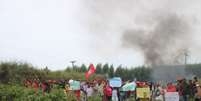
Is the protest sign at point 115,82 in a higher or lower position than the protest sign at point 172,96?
higher

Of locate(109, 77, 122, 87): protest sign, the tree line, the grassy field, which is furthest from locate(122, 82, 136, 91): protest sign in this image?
the tree line

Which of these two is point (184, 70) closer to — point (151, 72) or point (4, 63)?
point (151, 72)

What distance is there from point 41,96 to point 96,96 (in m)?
16.3

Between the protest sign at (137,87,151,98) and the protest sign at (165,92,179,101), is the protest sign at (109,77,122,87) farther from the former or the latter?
the protest sign at (165,92,179,101)

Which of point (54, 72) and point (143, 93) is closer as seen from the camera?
point (143, 93)

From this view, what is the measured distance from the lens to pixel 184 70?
6750 centimetres

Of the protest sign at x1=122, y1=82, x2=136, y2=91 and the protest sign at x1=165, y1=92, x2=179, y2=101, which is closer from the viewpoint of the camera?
the protest sign at x1=165, y1=92, x2=179, y2=101

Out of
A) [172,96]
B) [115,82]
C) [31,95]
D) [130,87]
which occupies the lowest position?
[172,96]

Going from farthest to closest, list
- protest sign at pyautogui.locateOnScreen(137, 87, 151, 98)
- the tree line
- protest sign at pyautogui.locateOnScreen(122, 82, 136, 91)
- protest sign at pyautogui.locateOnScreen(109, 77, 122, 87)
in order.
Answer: the tree line < protest sign at pyautogui.locateOnScreen(122, 82, 136, 91) < protest sign at pyautogui.locateOnScreen(109, 77, 122, 87) < protest sign at pyautogui.locateOnScreen(137, 87, 151, 98)

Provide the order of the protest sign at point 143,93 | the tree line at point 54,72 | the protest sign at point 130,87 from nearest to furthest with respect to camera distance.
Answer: the protest sign at point 143,93
the protest sign at point 130,87
the tree line at point 54,72

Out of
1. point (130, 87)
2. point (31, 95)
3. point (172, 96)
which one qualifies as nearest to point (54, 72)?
A: point (130, 87)

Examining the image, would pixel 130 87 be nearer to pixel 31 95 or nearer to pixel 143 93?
pixel 143 93

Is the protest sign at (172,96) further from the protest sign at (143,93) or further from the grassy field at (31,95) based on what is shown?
the grassy field at (31,95)

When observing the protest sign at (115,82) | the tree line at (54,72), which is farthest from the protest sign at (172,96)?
the tree line at (54,72)
